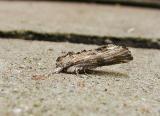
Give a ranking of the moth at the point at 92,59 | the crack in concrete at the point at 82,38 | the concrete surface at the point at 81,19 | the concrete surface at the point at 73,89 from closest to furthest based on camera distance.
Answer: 1. the concrete surface at the point at 73,89
2. the moth at the point at 92,59
3. the crack in concrete at the point at 82,38
4. the concrete surface at the point at 81,19

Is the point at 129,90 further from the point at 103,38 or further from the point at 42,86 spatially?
the point at 103,38

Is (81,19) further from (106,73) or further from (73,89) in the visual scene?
(73,89)

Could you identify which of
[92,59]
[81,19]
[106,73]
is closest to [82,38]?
[81,19]

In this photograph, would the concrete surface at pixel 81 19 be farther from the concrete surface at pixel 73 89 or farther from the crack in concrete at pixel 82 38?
the concrete surface at pixel 73 89

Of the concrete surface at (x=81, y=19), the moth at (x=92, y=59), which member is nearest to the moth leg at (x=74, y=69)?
the moth at (x=92, y=59)

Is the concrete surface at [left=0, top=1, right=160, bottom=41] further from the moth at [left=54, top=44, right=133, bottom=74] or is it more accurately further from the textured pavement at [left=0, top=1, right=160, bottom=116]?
the moth at [left=54, top=44, right=133, bottom=74]

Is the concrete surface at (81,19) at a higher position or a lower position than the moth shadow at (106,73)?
lower

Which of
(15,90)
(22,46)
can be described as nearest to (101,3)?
(22,46)
